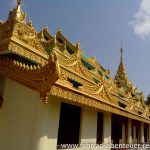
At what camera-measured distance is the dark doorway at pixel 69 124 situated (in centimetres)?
562

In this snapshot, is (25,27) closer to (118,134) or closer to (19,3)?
(19,3)

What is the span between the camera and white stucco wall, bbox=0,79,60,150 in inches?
173

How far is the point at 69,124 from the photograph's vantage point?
5914 millimetres

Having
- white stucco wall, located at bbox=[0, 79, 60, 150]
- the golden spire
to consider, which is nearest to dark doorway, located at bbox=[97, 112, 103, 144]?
white stucco wall, located at bbox=[0, 79, 60, 150]

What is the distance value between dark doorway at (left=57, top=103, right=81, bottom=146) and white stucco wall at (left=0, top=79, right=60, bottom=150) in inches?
24.7

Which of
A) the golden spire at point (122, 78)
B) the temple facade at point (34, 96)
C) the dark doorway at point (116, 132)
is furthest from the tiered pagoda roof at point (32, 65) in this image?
the golden spire at point (122, 78)

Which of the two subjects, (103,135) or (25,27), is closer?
(25,27)

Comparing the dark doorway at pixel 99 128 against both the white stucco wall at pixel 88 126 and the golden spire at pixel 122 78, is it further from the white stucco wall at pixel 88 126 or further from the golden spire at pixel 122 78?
the golden spire at pixel 122 78

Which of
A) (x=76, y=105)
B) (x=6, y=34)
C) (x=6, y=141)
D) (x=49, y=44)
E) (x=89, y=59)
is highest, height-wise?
(x=89, y=59)

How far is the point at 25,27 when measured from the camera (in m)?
4.96

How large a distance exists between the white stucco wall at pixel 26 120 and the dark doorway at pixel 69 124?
627mm

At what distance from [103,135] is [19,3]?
4.99 m

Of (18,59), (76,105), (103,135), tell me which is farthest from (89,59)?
(18,59)

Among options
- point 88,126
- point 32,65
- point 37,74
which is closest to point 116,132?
point 88,126
